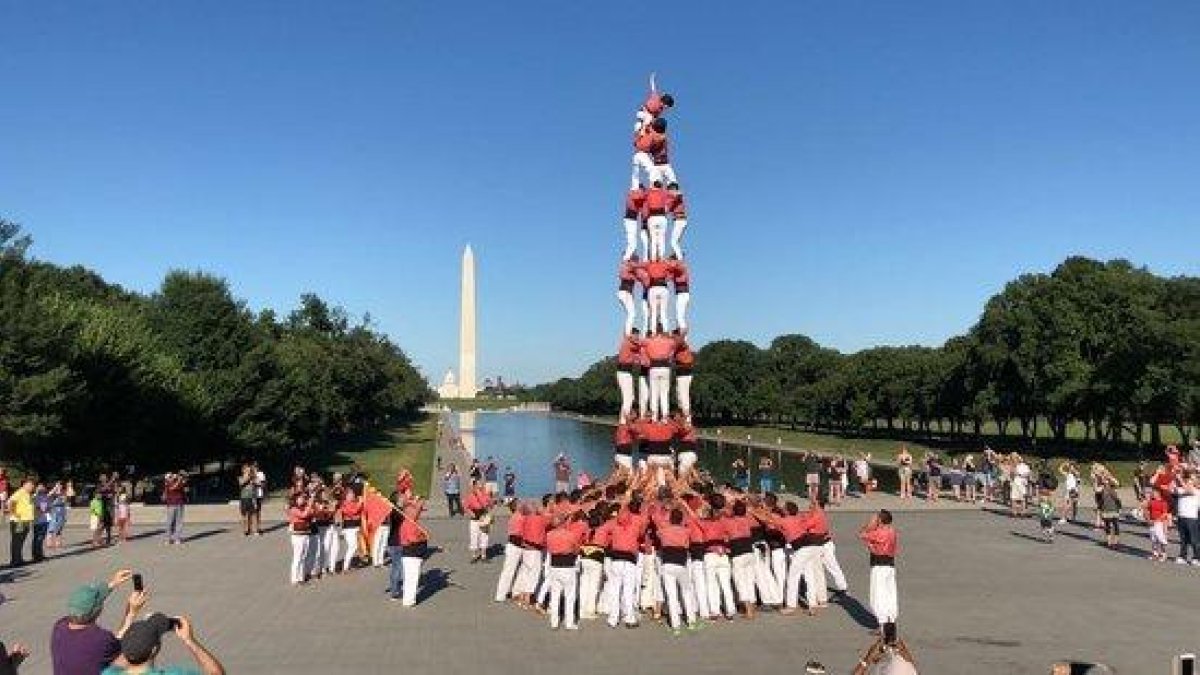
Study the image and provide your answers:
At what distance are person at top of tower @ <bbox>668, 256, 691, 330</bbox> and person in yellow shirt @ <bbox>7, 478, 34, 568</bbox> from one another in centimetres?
1577

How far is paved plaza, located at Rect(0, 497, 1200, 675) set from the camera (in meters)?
14.0

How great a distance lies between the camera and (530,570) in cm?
1777

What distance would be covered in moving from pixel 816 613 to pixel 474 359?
151031 millimetres

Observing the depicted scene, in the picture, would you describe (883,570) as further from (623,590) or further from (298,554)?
(298,554)

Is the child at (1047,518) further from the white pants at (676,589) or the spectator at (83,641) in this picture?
the spectator at (83,641)

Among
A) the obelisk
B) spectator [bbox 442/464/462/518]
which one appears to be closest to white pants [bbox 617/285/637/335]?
spectator [bbox 442/464/462/518]

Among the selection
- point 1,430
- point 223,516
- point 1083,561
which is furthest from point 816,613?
point 1,430

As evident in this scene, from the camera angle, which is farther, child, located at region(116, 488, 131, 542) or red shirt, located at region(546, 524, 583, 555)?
child, located at region(116, 488, 131, 542)

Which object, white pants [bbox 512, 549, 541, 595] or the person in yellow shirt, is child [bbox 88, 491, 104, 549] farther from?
white pants [bbox 512, 549, 541, 595]

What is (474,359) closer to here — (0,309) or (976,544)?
(0,309)

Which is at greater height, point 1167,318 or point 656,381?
point 1167,318

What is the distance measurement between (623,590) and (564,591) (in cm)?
104

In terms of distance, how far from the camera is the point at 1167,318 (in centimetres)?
6316

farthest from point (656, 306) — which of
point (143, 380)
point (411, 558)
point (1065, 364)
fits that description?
point (1065, 364)
